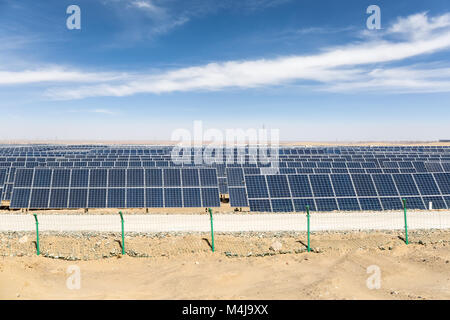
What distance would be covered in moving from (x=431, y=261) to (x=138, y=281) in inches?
445

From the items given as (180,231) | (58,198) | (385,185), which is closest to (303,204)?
(385,185)

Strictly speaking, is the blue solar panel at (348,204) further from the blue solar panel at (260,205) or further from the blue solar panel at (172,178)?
the blue solar panel at (172,178)

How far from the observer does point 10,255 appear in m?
13.6

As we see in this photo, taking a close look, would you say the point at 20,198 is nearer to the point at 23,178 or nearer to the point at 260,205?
the point at 23,178

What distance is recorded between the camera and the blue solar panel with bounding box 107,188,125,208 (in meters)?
22.2

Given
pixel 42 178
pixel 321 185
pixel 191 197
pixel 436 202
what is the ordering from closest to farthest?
pixel 191 197 → pixel 436 202 → pixel 321 185 → pixel 42 178

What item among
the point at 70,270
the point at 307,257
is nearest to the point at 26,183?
the point at 70,270

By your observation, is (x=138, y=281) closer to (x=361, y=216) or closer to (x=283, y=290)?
(x=283, y=290)

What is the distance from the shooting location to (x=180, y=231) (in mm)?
17922

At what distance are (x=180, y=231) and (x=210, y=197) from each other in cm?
504

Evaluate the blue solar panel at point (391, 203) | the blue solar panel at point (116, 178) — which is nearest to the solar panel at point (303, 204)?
the blue solar panel at point (391, 203)

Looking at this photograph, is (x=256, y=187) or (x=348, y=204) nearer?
(x=348, y=204)

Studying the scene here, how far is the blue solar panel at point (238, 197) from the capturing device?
924 inches

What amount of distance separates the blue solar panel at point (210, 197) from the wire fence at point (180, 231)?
857mm
